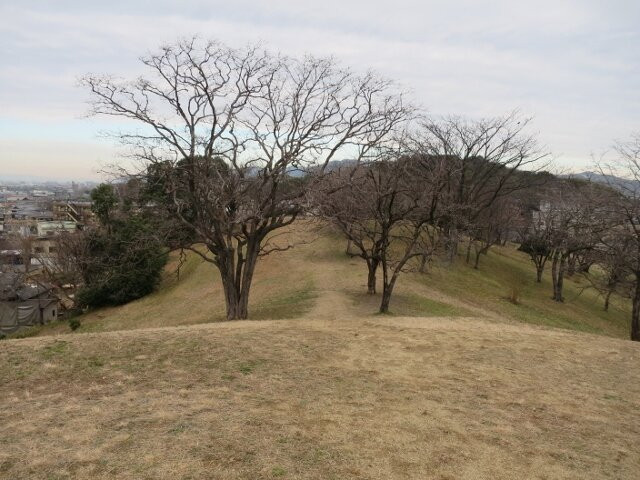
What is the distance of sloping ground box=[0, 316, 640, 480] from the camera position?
15.1 ft

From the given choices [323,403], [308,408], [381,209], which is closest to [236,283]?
[381,209]

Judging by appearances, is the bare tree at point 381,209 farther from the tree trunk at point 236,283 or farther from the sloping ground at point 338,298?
the tree trunk at point 236,283

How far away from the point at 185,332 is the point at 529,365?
641 cm

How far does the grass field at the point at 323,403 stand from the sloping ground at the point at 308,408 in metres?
0.02

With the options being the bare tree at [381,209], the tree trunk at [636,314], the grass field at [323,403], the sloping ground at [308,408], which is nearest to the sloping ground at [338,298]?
the bare tree at [381,209]

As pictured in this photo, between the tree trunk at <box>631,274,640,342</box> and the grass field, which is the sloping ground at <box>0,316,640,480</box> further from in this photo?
the tree trunk at <box>631,274,640,342</box>

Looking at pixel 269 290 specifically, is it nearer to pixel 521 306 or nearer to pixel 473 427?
pixel 521 306

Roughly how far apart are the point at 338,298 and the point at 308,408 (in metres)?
10.7

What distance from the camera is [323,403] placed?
6.25m

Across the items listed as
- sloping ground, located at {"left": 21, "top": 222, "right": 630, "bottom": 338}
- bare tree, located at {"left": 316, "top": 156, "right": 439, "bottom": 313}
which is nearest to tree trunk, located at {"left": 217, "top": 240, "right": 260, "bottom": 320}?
sloping ground, located at {"left": 21, "top": 222, "right": 630, "bottom": 338}

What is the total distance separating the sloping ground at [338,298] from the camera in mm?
16312

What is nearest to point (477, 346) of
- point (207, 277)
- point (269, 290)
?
point (269, 290)

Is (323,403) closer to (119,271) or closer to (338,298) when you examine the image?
(338,298)

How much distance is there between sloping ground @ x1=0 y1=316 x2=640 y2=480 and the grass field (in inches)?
0.9
